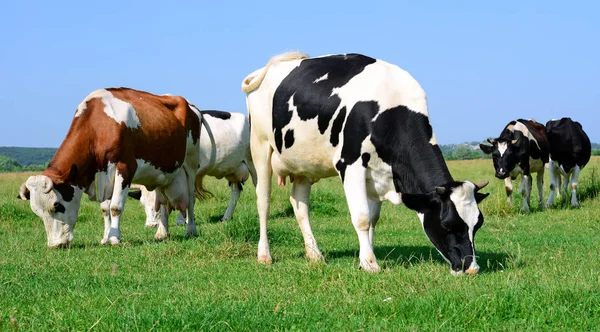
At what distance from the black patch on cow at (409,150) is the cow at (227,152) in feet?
26.6

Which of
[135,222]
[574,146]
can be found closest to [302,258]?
[135,222]

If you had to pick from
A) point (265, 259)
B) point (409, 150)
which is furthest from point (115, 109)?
point (409, 150)

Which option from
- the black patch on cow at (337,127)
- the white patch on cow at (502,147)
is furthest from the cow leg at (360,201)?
the white patch on cow at (502,147)

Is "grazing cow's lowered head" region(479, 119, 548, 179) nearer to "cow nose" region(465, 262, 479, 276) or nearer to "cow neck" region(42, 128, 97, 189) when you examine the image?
"cow neck" region(42, 128, 97, 189)

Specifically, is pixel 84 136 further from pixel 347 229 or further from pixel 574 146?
pixel 574 146

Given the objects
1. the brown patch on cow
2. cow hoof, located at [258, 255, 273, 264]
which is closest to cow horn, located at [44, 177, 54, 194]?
the brown patch on cow

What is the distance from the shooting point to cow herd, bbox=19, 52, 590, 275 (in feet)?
25.1

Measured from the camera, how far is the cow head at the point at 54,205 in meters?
10.4

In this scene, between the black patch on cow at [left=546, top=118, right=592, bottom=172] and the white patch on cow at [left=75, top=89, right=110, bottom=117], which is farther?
the black patch on cow at [left=546, top=118, right=592, bottom=172]

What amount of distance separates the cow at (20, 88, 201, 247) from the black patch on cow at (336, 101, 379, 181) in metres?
4.08

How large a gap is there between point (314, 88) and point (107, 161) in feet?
12.0

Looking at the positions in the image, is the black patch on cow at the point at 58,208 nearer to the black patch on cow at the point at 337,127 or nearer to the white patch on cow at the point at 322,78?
the white patch on cow at the point at 322,78

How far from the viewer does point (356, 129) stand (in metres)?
8.09

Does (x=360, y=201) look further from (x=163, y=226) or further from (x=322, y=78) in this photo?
(x=163, y=226)
